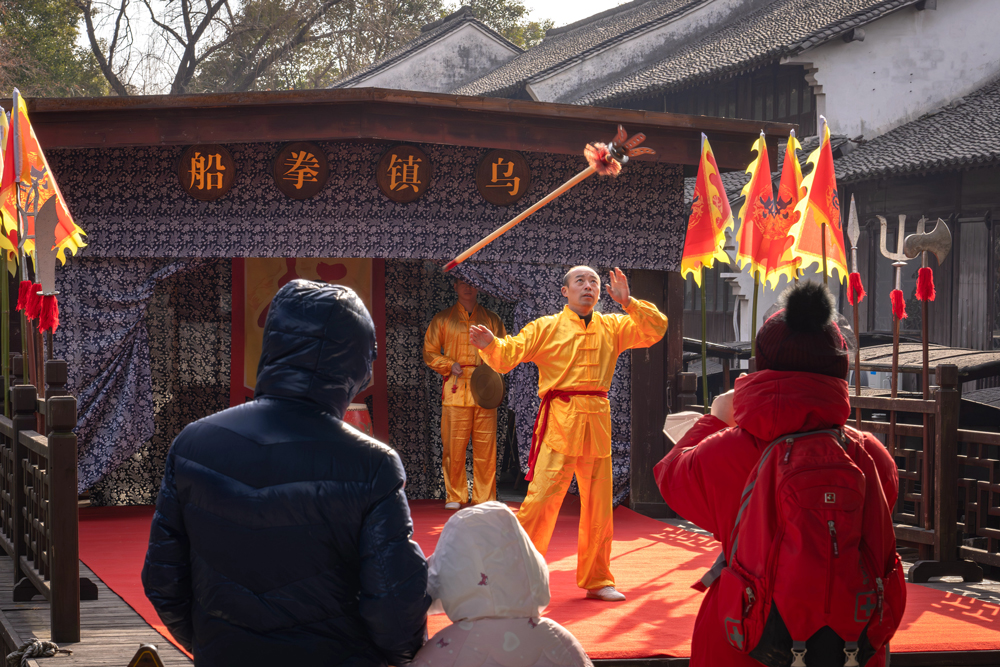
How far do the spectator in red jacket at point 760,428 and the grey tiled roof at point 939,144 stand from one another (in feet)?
34.0

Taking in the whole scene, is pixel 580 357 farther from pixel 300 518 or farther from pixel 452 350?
pixel 300 518

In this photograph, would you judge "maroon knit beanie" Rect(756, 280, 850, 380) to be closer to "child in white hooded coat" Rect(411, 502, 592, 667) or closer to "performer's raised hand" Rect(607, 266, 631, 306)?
"child in white hooded coat" Rect(411, 502, 592, 667)

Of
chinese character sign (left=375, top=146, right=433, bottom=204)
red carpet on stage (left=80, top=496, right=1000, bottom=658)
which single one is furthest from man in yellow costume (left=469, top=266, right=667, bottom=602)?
chinese character sign (left=375, top=146, right=433, bottom=204)

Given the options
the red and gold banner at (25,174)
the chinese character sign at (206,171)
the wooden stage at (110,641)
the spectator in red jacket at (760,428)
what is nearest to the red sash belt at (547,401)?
the wooden stage at (110,641)

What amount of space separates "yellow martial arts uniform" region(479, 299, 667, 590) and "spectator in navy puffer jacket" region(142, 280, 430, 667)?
2.94 m

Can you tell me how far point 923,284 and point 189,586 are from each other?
4765 mm

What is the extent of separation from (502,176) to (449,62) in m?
16.8

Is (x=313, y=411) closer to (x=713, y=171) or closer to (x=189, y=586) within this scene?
(x=189, y=586)

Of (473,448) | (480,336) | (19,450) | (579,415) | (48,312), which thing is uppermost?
(48,312)

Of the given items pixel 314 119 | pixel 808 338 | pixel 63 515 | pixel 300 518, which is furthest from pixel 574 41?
pixel 300 518

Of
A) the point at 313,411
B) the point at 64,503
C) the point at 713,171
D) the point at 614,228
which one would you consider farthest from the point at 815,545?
the point at 614,228

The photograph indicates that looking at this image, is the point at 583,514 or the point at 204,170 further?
the point at 204,170

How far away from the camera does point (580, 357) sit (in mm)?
5094

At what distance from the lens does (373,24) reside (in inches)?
1016
